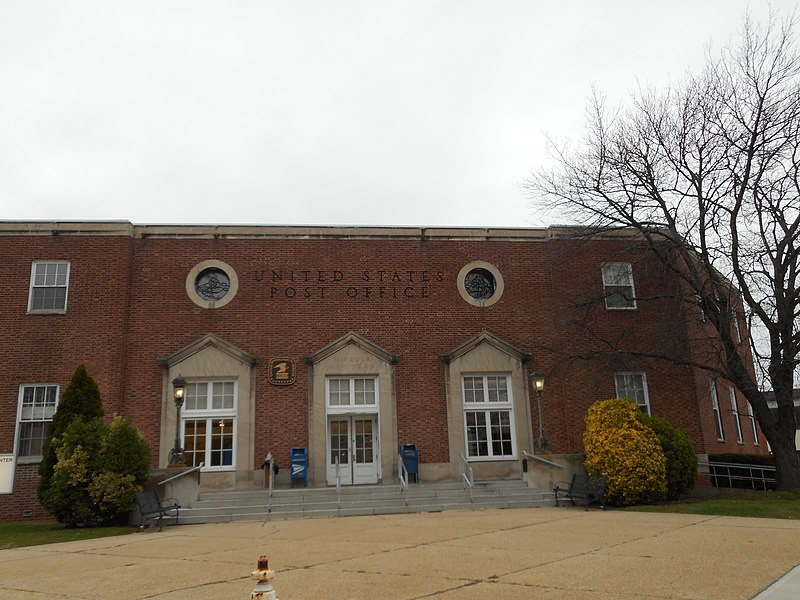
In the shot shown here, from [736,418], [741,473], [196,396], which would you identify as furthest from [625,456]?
[196,396]

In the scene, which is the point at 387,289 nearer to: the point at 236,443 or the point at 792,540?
the point at 236,443

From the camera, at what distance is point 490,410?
21.1 meters

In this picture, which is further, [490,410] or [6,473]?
[490,410]

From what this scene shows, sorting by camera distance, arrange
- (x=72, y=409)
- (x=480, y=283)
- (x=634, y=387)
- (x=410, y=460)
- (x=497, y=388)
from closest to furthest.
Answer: (x=72, y=409) → (x=410, y=460) → (x=497, y=388) → (x=634, y=387) → (x=480, y=283)

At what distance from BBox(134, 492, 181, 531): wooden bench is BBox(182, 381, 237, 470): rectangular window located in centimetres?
341

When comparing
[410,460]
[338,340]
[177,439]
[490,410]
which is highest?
[338,340]

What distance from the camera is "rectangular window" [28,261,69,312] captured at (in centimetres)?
2044

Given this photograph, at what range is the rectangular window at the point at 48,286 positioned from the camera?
67.1 feet

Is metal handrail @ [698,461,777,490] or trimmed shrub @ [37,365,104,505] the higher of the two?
trimmed shrub @ [37,365,104,505]

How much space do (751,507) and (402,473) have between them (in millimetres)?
9195

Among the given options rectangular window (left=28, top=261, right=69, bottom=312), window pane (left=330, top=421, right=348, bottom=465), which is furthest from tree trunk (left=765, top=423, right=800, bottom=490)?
rectangular window (left=28, top=261, right=69, bottom=312)

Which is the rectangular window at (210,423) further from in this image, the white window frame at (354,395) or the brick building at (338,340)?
the white window frame at (354,395)

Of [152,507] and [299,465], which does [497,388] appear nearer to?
[299,465]

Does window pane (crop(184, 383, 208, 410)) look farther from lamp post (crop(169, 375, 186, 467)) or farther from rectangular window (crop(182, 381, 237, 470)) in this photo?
lamp post (crop(169, 375, 186, 467))
